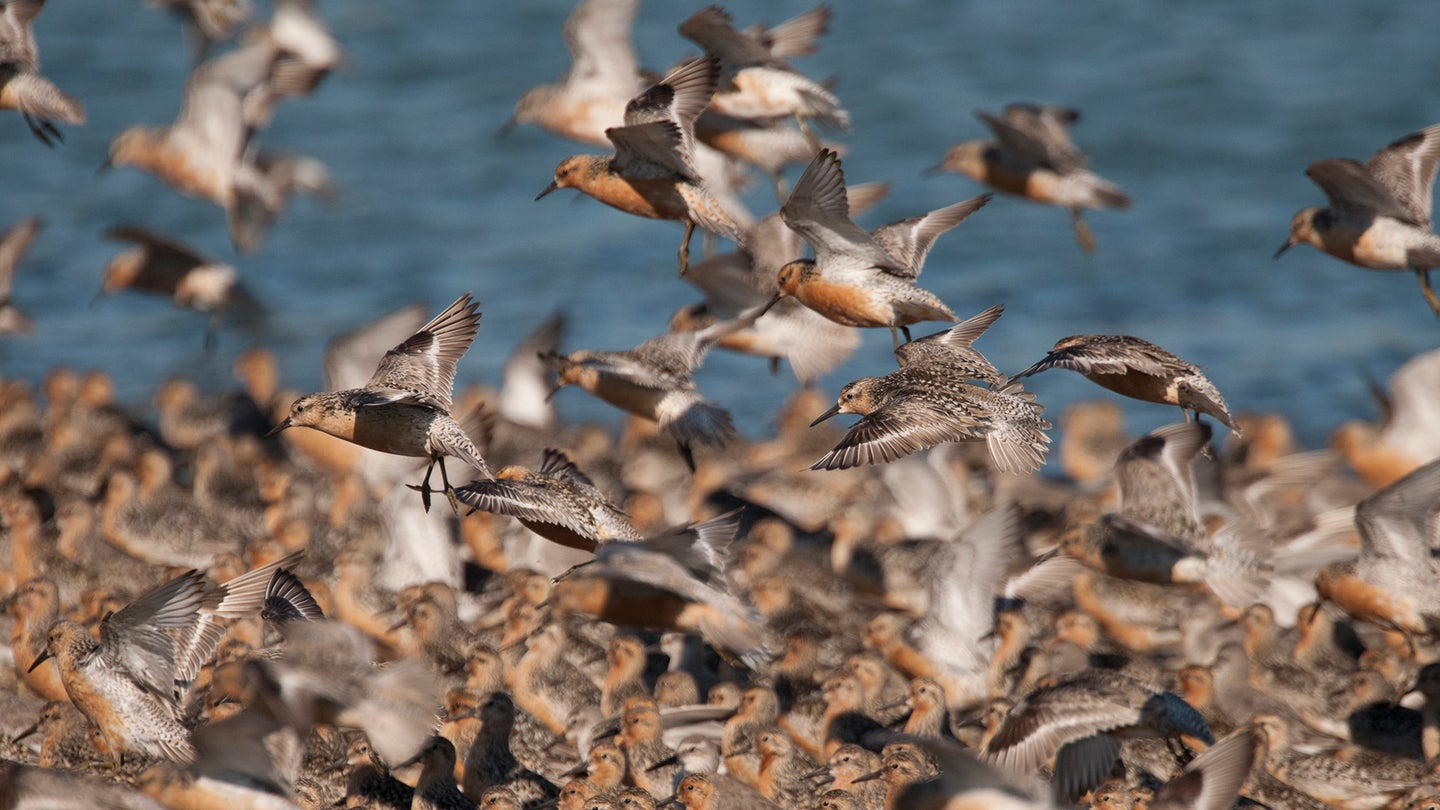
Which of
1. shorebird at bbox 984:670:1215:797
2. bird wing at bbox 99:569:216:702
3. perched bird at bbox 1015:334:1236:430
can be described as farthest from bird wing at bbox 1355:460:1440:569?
bird wing at bbox 99:569:216:702

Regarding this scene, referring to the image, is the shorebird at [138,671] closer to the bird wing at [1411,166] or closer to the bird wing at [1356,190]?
the bird wing at [1356,190]

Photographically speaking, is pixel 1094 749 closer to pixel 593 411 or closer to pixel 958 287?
pixel 593 411

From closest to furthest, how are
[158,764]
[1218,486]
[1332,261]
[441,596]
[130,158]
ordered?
[158,764] < [441,596] < [1218,486] < [130,158] < [1332,261]

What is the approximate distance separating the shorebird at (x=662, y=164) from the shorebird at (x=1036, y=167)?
4006 millimetres

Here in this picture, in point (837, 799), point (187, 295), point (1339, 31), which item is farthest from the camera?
point (1339, 31)

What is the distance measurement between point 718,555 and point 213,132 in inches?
287

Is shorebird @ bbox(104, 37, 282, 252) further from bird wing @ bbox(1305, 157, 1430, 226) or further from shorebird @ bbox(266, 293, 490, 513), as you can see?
bird wing @ bbox(1305, 157, 1430, 226)

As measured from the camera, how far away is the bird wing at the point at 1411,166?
430 inches

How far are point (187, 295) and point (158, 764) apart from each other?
392 inches

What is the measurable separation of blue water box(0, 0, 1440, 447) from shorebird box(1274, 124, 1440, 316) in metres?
5.18

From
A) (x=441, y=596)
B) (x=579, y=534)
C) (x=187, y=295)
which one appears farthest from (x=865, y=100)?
(x=579, y=534)

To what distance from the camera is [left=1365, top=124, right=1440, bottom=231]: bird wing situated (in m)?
10.9

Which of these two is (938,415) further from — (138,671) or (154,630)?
(138,671)

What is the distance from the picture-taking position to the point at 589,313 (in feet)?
80.2
